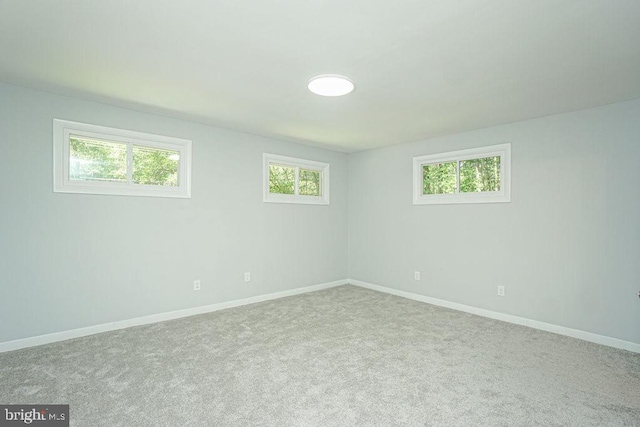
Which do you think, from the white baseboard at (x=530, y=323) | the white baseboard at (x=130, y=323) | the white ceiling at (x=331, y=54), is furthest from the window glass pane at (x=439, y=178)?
the white baseboard at (x=130, y=323)

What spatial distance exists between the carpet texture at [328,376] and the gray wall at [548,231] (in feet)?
1.47

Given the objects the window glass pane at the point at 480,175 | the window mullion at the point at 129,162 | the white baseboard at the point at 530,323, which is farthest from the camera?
the window glass pane at the point at 480,175

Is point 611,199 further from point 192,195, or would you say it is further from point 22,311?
point 22,311

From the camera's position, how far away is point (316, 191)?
5.39m

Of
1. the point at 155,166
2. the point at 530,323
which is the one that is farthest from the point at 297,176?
the point at 530,323

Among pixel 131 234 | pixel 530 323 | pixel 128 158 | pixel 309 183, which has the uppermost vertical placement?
pixel 128 158

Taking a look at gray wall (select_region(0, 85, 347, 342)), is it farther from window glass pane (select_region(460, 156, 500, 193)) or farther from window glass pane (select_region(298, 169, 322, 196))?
window glass pane (select_region(460, 156, 500, 193))

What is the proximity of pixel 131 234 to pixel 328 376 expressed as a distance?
2.57m

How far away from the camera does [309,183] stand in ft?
17.3

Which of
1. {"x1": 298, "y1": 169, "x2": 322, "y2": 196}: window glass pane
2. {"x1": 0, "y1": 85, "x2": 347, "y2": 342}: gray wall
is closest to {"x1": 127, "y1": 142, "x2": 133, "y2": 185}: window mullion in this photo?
{"x1": 0, "y1": 85, "x2": 347, "y2": 342}: gray wall

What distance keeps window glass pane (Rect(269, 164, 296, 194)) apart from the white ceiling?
4.64 ft

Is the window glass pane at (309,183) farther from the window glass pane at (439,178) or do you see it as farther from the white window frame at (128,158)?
the white window frame at (128,158)

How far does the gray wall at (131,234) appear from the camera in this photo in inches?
112

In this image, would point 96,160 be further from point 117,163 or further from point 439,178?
point 439,178
